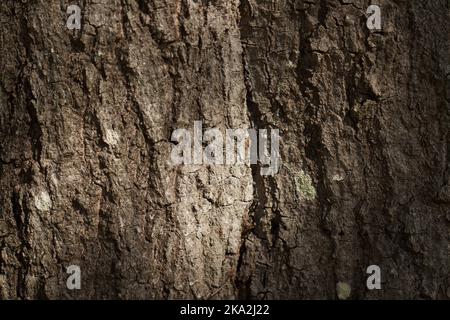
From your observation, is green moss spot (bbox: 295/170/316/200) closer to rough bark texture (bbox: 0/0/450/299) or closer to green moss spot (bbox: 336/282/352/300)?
rough bark texture (bbox: 0/0/450/299)

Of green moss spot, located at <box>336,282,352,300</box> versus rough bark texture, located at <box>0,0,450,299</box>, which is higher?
rough bark texture, located at <box>0,0,450,299</box>

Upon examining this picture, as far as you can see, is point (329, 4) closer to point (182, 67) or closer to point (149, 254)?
point (182, 67)

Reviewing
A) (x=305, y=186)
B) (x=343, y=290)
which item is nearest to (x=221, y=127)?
(x=305, y=186)

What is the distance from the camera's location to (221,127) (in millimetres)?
2256

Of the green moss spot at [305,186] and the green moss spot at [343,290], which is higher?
the green moss spot at [305,186]

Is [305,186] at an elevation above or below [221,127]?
below

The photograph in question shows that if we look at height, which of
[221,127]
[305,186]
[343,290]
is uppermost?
[221,127]

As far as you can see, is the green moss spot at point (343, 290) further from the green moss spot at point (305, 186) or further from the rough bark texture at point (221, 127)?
the green moss spot at point (305, 186)

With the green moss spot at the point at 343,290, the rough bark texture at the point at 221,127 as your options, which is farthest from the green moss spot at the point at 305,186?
the green moss spot at the point at 343,290

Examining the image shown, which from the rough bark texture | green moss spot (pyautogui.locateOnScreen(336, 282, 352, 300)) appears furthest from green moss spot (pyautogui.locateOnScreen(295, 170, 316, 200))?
green moss spot (pyautogui.locateOnScreen(336, 282, 352, 300))

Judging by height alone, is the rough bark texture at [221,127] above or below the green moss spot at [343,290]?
above

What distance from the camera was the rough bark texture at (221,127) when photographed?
2.21 metres

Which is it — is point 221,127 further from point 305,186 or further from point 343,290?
point 343,290

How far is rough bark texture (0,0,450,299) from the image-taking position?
221 centimetres
